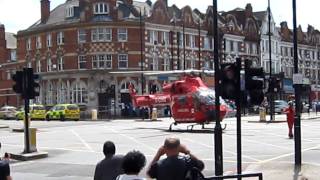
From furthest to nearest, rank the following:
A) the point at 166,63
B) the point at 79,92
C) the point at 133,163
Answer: the point at 166,63, the point at 79,92, the point at 133,163

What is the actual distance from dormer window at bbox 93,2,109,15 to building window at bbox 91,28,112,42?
2.11m

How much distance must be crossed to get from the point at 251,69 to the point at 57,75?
60.1m

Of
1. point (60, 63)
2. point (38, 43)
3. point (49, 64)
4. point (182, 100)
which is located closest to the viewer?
point (182, 100)

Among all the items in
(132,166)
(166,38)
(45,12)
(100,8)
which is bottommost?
(132,166)

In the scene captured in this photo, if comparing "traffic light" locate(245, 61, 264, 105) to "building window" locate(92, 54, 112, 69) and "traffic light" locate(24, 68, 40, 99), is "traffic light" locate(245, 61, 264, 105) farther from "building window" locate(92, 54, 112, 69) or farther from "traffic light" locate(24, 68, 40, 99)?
"building window" locate(92, 54, 112, 69)

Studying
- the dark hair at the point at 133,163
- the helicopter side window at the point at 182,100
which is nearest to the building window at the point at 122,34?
the helicopter side window at the point at 182,100

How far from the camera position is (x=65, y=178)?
1642cm

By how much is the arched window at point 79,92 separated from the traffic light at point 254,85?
57.0 m

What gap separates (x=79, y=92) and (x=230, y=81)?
A: 190 feet

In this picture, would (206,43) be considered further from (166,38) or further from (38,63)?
(38,63)

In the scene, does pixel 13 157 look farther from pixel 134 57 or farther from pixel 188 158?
pixel 134 57

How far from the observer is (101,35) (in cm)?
7006

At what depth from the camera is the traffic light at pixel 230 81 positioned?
13180 millimetres

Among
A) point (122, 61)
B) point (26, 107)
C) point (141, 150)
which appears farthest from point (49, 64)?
point (141, 150)
